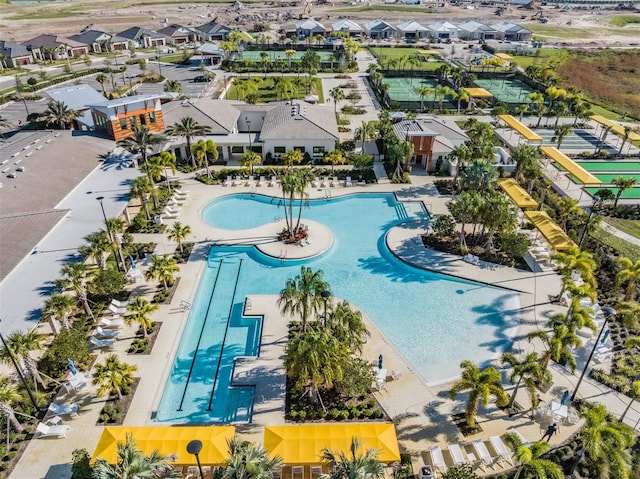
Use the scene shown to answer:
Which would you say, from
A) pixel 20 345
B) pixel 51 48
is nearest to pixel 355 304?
pixel 20 345

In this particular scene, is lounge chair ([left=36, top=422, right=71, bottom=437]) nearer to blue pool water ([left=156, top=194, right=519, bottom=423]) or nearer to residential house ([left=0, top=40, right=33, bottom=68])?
blue pool water ([left=156, top=194, right=519, bottom=423])

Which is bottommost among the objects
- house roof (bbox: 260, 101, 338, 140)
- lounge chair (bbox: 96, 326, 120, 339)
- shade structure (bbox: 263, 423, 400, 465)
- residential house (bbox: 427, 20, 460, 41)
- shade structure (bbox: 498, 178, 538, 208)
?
lounge chair (bbox: 96, 326, 120, 339)

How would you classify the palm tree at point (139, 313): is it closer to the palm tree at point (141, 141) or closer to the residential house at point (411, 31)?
the palm tree at point (141, 141)

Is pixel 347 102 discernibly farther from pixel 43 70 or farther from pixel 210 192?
pixel 43 70

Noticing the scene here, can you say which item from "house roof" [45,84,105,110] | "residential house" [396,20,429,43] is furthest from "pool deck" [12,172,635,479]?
"residential house" [396,20,429,43]

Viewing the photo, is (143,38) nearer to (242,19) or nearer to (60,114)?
(242,19)

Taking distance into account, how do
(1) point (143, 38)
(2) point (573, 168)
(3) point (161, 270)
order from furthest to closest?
(1) point (143, 38), (2) point (573, 168), (3) point (161, 270)
